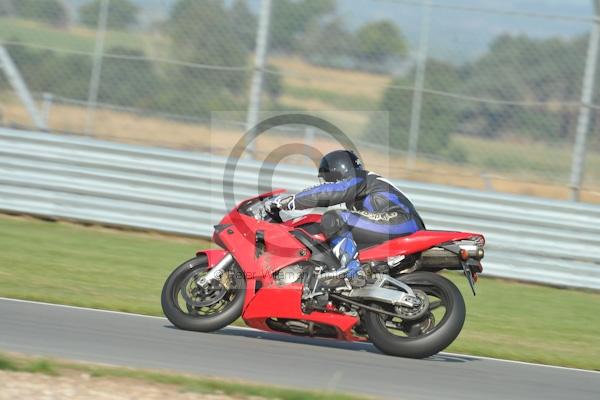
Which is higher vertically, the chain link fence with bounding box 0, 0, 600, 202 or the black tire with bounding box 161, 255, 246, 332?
the chain link fence with bounding box 0, 0, 600, 202

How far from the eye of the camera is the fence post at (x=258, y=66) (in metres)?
12.7

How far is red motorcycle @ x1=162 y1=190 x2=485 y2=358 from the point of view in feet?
24.7

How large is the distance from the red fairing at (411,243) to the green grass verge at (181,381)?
176 cm

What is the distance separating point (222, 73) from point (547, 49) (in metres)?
3.95

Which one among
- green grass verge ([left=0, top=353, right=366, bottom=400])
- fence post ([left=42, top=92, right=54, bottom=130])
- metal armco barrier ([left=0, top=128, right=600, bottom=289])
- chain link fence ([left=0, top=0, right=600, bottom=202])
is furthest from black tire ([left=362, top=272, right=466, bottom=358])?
fence post ([left=42, top=92, right=54, bottom=130])

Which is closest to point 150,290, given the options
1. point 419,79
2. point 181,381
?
point 181,381

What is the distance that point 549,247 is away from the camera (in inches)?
469

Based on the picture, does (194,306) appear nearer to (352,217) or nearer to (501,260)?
(352,217)

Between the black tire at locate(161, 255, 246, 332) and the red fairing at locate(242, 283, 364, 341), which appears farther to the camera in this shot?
the black tire at locate(161, 255, 246, 332)

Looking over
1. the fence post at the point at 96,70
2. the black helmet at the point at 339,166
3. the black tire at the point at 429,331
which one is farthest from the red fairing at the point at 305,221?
the fence post at the point at 96,70

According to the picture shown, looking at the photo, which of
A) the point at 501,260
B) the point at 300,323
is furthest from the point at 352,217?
the point at 501,260

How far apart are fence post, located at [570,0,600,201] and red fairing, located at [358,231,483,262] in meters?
4.96

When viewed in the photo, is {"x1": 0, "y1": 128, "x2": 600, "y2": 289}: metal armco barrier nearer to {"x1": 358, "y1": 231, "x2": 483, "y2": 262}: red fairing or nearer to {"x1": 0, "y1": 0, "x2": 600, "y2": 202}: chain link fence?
{"x1": 0, "y1": 0, "x2": 600, "y2": 202}: chain link fence

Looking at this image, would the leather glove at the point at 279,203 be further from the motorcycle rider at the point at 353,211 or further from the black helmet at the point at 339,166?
the black helmet at the point at 339,166
